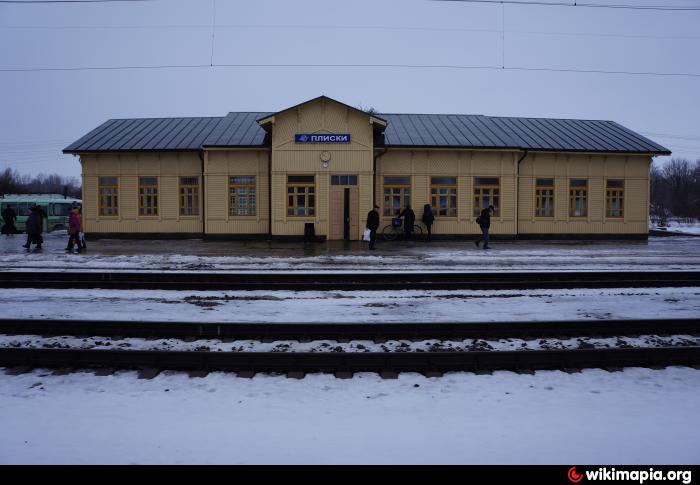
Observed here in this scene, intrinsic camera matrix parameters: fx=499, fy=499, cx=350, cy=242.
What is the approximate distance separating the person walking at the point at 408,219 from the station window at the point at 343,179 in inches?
102

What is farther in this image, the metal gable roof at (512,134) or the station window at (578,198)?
the station window at (578,198)

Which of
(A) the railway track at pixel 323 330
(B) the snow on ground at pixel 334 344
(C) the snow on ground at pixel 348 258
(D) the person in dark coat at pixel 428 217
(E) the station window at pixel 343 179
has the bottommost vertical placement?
(B) the snow on ground at pixel 334 344

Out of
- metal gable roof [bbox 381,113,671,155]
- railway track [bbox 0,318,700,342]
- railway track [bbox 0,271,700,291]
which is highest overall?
metal gable roof [bbox 381,113,671,155]

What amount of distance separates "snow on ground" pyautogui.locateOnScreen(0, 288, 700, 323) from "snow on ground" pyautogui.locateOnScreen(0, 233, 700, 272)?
342 cm

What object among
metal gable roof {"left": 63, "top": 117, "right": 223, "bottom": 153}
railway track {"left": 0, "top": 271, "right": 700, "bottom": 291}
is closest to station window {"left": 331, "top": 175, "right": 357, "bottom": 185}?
metal gable roof {"left": 63, "top": 117, "right": 223, "bottom": 153}

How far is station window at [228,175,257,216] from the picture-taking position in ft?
76.6

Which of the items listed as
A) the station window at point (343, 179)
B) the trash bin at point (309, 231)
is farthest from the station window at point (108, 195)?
the station window at point (343, 179)

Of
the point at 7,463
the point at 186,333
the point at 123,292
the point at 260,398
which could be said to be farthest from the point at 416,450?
the point at 123,292

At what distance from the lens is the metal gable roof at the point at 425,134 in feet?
77.2

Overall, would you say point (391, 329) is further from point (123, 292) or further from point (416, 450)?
point (123, 292)

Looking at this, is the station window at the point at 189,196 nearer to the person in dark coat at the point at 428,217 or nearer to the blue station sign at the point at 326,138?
the blue station sign at the point at 326,138

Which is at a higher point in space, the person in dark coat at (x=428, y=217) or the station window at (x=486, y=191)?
the station window at (x=486, y=191)

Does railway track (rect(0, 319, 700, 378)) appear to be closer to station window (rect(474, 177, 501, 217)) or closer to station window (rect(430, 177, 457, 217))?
station window (rect(430, 177, 457, 217))
